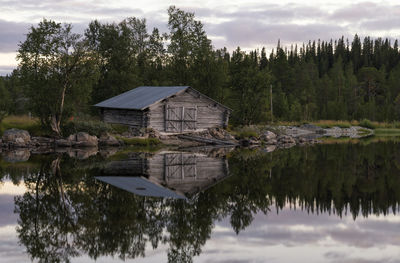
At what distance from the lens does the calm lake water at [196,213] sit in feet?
32.3

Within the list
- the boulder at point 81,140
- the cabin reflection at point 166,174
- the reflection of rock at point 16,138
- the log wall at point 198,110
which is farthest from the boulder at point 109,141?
the cabin reflection at point 166,174

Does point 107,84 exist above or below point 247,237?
above

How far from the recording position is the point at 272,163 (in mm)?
25516

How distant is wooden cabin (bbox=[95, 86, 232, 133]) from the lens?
3978 cm

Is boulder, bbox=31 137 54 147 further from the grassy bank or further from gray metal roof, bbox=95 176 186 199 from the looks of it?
the grassy bank

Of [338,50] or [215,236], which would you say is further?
[338,50]

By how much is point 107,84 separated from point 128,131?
19.4 meters

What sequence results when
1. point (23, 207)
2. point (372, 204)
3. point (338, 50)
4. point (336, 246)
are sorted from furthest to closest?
point (338, 50) < point (372, 204) < point (23, 207) < point (336, 246)

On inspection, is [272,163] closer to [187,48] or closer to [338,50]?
[187,48]

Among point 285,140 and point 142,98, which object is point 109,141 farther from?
point 285,140

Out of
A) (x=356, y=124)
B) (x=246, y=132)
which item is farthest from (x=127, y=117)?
(x=356, y=124)

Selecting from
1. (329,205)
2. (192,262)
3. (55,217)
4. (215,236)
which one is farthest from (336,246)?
(55,217)

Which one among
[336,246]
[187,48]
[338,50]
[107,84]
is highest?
[338,50]

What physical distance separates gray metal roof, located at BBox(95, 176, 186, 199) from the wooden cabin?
19.6 m
